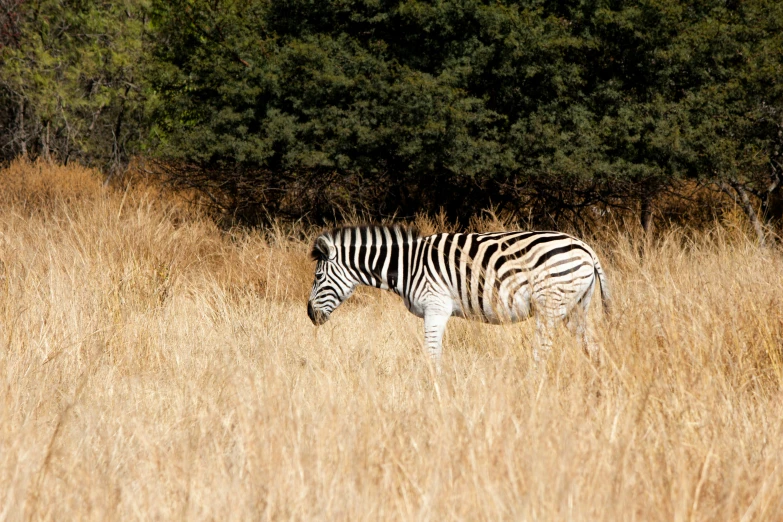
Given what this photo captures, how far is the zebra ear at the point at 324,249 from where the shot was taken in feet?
23.0

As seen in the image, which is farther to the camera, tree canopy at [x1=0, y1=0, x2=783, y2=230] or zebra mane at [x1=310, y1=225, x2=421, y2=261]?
tree canopy at [x1=0, y1=0, x2=783, y2=230]

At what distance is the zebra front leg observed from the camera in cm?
624

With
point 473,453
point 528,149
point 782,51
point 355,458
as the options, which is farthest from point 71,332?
point 782,51

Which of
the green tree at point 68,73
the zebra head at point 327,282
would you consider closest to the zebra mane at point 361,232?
the zebra head at point 327,282

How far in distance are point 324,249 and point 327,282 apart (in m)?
0.27

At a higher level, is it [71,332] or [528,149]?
[528,149]

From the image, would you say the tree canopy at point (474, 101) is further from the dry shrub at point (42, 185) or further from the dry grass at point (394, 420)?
the dry grass at point (394, 420)

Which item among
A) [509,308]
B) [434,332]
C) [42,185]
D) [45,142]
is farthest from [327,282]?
[45,142]

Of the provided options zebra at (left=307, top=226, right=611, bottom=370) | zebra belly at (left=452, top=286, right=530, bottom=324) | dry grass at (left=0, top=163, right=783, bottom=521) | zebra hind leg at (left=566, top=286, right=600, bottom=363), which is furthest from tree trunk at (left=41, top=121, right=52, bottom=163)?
zebra hind leg at (left=566, top=286, right=600, bottom=363)

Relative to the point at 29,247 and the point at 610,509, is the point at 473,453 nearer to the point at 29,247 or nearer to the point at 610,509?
the point at 610,509

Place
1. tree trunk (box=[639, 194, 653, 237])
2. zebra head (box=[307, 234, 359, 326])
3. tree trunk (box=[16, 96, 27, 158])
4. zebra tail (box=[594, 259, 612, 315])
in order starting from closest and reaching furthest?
zebra tail (box=[594, 259, 612, 315]) → zebra head (box=[307, 234, 359, 326]) → tree trunk (box=[639, 194, 653, 237]) → tree trunk (box=[16, 96, 27, 158])

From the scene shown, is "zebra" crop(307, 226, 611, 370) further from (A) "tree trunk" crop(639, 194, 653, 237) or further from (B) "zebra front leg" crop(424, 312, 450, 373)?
(A) "tree trunk" crop(639, 194, 653, 237)

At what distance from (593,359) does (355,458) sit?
201 cm

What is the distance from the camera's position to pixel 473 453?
3.41 m
